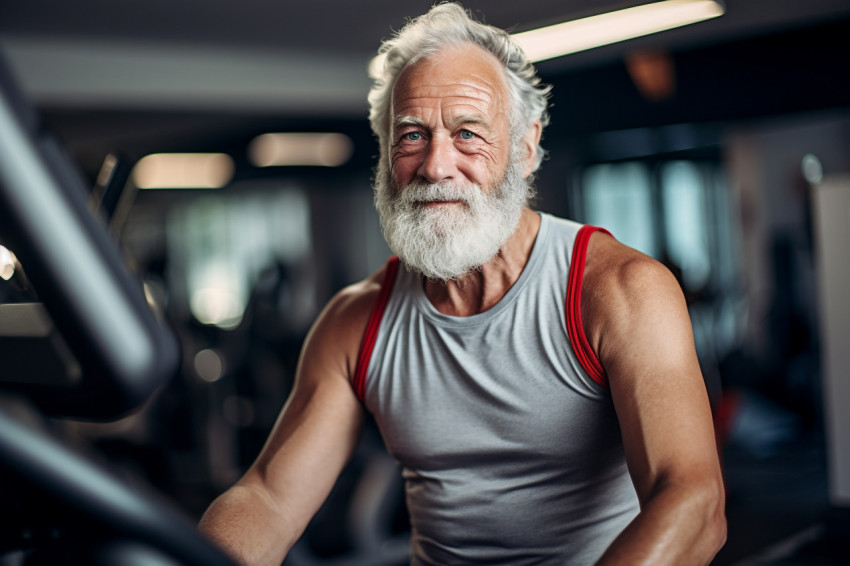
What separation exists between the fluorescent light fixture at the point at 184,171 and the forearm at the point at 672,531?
7.74 meters

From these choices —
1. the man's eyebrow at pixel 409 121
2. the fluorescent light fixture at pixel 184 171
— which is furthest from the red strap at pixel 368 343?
the fluorescent light fixture at pixel 184 171

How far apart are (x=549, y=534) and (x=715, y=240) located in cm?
880

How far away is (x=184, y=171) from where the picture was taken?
9.21m

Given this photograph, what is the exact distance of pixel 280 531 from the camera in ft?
3.88

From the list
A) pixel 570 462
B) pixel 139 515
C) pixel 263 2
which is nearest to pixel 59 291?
pixel 139 515

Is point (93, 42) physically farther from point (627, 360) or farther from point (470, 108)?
point (627, 360)

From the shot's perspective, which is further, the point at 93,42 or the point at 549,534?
the point at 93,42

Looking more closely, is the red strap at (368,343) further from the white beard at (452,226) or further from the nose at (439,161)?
the nose at (439,161)

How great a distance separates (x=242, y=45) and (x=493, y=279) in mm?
4460

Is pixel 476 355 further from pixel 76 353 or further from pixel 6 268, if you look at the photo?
pixel 76 353

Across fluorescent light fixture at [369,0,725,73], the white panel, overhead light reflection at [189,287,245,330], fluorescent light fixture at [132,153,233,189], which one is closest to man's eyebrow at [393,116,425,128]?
the white panel

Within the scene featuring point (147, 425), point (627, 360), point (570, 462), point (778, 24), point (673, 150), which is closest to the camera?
point (627, 360)

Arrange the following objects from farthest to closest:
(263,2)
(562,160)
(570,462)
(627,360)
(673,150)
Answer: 1. (673,150)
2. (562,160)
3. (263,2)
4. (570,462)
5. (627,360)

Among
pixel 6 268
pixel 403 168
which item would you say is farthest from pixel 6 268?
pixel 403 168
